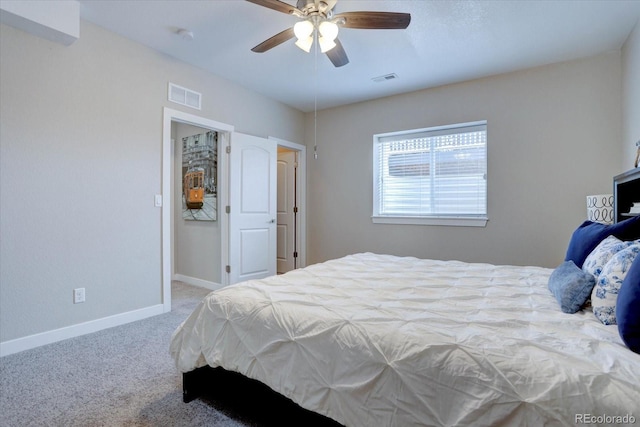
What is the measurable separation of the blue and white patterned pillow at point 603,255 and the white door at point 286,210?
4.05 metres

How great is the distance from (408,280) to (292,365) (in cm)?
96

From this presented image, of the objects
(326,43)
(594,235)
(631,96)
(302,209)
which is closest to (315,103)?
(302,209)

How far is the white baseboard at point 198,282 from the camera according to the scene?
4164 mm

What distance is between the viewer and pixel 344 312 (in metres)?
1.34

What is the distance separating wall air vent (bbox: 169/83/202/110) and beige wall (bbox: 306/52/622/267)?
2233 mm

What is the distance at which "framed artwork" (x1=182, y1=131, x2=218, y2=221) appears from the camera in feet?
13.6

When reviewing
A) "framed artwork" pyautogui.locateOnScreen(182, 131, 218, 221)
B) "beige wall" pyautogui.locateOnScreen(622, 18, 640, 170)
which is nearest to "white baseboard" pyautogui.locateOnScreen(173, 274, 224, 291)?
"framed artwork" pyautogui.locateOnScreen(182, 131, 218, 221)

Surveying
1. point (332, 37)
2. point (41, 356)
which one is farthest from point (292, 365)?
point (41, 356)

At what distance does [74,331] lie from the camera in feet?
8.63

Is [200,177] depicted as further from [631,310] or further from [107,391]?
[631,310]

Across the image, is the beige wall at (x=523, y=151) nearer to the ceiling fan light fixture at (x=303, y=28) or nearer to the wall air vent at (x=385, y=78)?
the wall air vent at (x=385, y=78)

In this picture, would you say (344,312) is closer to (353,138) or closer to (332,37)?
(332,37)

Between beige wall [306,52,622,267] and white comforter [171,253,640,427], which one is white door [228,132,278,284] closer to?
beige wall [306,52,622,267]

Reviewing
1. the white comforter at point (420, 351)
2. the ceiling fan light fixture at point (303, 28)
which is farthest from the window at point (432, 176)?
the ceiling fan light fixture at point (303, 28)
